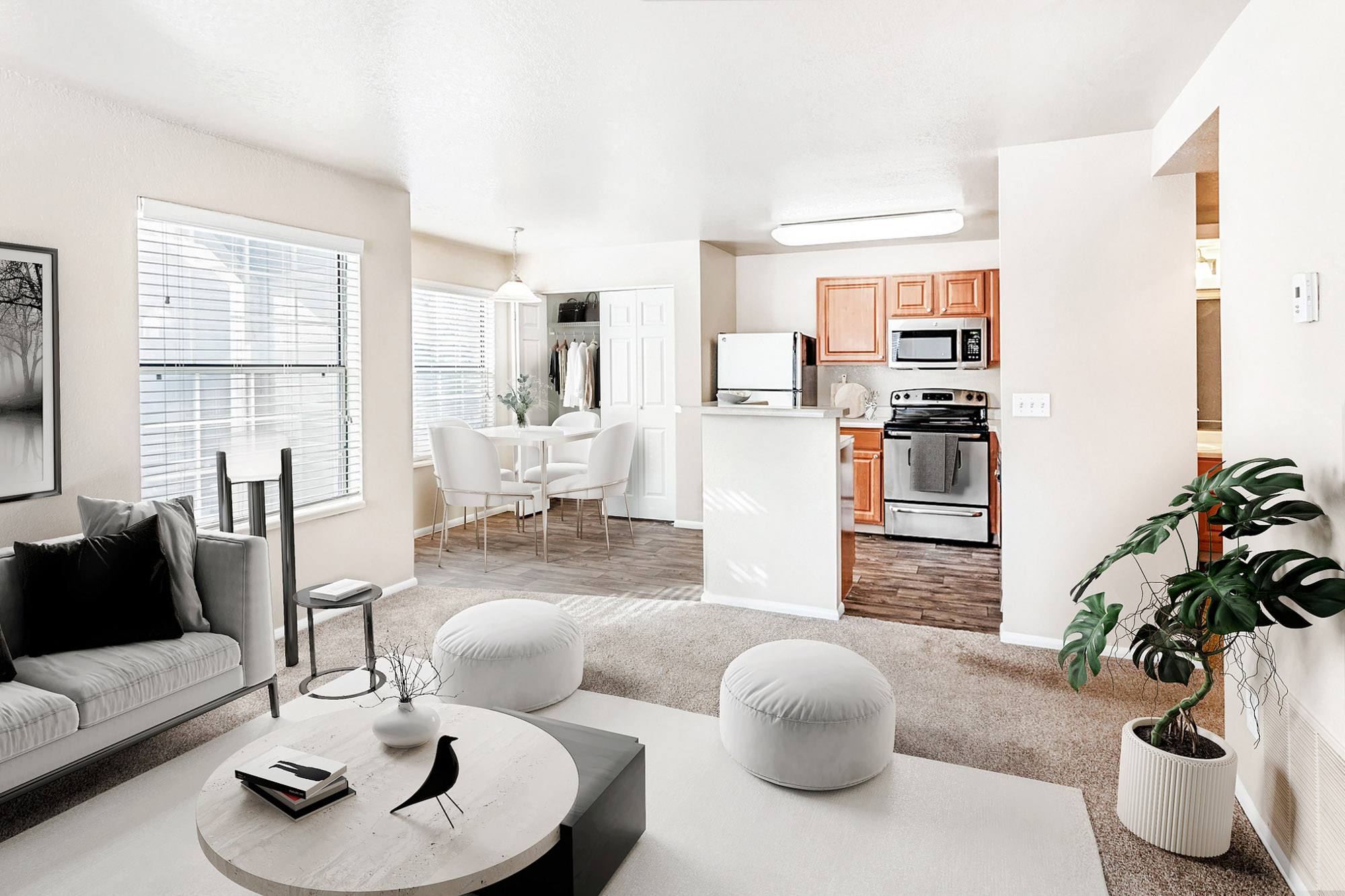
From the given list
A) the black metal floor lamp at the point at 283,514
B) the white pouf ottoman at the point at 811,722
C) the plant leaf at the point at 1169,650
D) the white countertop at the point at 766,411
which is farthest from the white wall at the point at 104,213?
the plant leaf at the point at 1169,650

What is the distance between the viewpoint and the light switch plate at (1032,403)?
3504 mm

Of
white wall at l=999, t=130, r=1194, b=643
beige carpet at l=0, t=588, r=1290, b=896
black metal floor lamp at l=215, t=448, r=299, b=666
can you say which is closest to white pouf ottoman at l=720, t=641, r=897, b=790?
beige carpet at l=0, t=588, r=1290, b=896

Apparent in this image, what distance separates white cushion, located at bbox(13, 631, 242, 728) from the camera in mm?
2182

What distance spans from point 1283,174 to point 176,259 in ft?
13.0

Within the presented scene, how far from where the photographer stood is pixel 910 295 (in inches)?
245

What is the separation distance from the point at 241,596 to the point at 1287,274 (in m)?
3.31

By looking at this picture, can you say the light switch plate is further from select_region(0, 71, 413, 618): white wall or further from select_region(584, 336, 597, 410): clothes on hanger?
select_region(584, 336, 597, 410): clothes on hanger

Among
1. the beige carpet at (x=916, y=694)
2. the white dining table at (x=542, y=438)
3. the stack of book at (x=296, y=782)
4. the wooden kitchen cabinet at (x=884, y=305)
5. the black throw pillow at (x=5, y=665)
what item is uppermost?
the wooden kitchen cabinet at (x=884, y=305)

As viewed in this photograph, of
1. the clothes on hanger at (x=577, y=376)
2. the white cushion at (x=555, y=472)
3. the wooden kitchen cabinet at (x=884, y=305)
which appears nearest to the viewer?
the white cushion at (x=555, y=472)

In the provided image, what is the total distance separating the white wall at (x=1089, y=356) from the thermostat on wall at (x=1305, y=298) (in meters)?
1.55

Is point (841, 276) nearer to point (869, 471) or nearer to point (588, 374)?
point (869, 471)

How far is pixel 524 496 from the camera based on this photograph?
17.5ft

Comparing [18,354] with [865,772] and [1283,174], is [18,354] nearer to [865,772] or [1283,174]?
[865,772]

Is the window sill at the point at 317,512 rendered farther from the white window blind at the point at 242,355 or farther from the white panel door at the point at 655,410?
the white panel door at the point at 655,410
